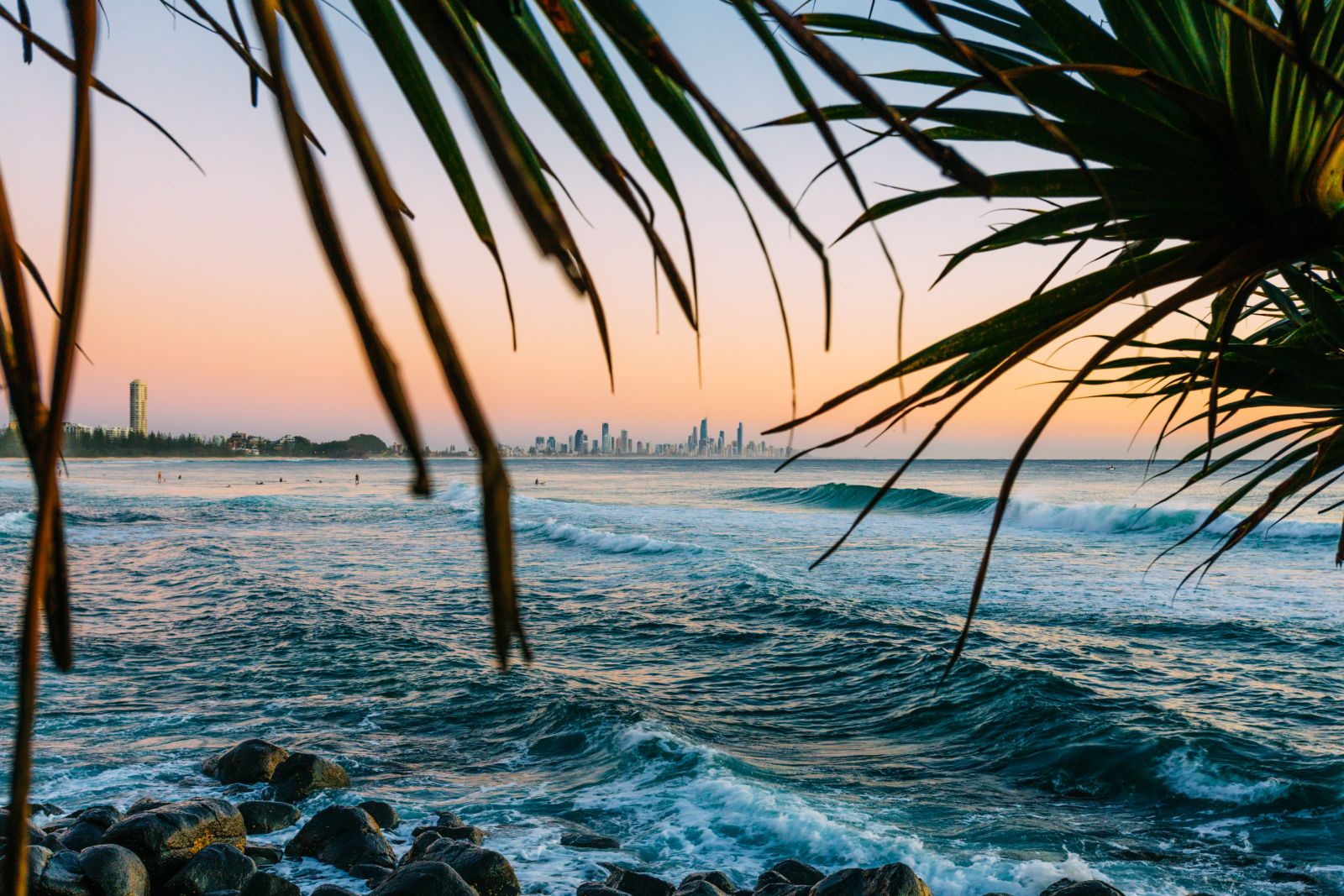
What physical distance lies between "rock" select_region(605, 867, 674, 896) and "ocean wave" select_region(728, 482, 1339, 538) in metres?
20.6

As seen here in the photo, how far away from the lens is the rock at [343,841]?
5531 mm

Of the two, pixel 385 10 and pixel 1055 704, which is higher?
pixel 385 10

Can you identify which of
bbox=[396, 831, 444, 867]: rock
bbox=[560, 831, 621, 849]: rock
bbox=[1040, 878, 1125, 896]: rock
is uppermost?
bbox=[1040, 878, 1125, 896]: rock

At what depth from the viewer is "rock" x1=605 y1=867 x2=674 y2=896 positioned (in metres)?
5.16

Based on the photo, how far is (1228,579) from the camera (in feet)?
57.4

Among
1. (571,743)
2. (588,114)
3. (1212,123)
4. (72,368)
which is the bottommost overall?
(571,743)

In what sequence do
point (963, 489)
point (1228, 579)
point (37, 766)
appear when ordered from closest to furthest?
point (37, 766) < point (1228, 579) < point (963, 489)

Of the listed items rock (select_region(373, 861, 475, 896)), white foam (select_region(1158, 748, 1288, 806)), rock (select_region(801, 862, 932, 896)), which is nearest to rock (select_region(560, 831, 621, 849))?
rock (select_region(373, 861, 475, 896))

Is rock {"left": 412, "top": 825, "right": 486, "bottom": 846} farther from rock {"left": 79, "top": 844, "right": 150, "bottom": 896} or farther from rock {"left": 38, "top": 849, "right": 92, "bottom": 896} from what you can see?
rock {"left": 38, "top": 849, "right": 92, "bottom": 896}

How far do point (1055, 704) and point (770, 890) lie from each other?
5.12 metres

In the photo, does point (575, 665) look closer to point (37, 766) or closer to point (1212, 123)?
point (37, 766)

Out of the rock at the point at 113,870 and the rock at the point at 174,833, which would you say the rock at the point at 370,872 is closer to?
Result: the rock at the point at 174,833

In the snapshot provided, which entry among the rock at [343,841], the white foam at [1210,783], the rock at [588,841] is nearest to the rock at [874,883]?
the rock at [588,841]

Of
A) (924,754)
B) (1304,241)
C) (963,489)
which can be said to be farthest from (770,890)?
(963,489)
